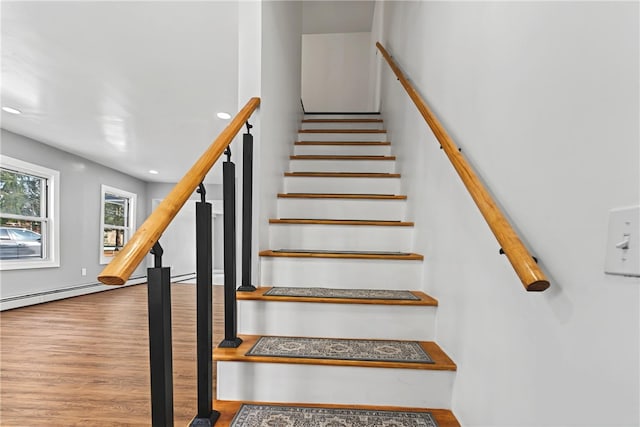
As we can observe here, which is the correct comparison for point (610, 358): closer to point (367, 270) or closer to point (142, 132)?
point (367, 270)

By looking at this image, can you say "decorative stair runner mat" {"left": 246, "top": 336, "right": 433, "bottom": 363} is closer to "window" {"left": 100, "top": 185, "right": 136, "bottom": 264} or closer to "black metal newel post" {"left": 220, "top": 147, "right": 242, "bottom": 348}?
"black metal newel post" {"left": 220, "top": 147, "right": 242, "bottom": 348}

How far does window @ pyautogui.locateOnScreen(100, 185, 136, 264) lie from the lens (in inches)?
277

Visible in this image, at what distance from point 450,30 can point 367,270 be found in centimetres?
120

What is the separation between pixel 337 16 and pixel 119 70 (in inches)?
121

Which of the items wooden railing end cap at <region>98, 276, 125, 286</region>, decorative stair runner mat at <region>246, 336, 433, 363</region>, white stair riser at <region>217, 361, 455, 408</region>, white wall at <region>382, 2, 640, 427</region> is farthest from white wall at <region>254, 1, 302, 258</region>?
wooden railing end cap at <region>98, 276, 125, 286</region>

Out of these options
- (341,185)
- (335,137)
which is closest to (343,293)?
(341,185)

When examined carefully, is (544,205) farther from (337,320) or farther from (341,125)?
(341,125)

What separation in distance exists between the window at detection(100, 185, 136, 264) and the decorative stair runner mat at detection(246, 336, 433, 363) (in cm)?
701

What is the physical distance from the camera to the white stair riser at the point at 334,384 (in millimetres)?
1250

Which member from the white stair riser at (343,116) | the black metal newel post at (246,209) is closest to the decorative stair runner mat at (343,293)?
the black metal newel post at (246,209)

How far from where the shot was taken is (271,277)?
5.85 ft

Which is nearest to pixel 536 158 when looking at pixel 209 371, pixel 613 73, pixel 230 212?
pixel 613 73

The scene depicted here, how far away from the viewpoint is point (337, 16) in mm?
4750

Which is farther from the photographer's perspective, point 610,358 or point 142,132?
point 142,132
